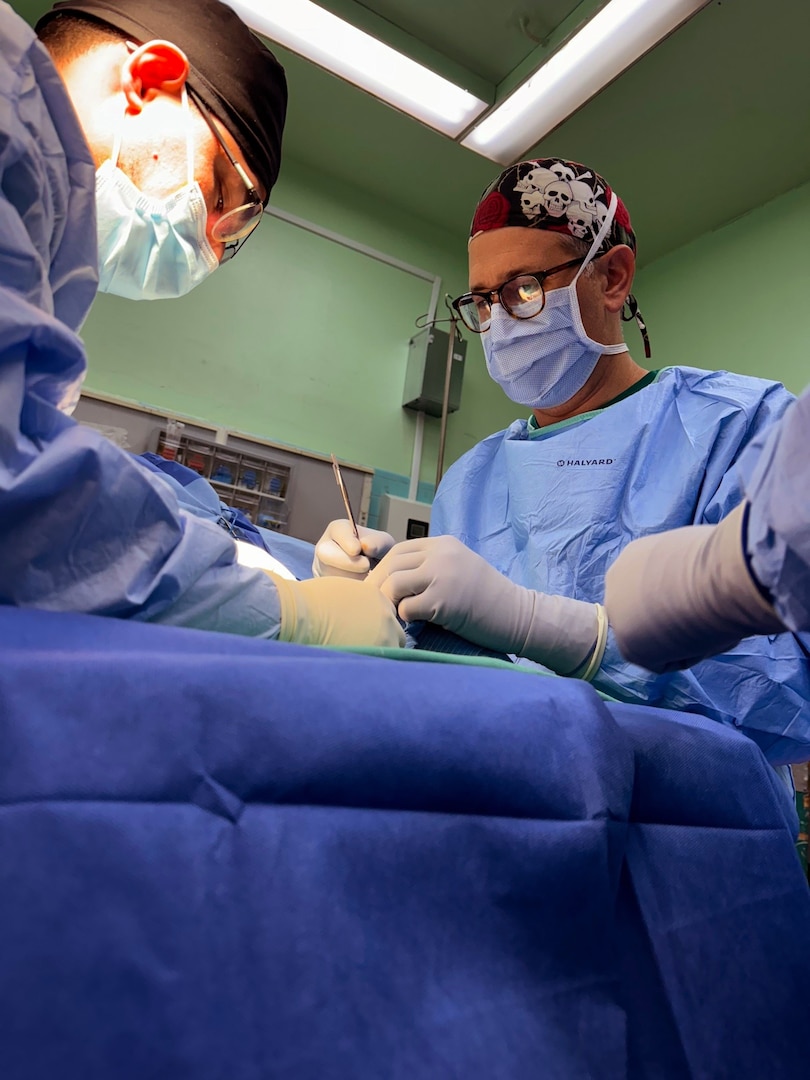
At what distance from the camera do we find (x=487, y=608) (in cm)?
Answer: 94

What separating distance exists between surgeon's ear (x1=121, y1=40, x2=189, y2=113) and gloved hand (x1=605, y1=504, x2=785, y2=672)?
39.1 inches

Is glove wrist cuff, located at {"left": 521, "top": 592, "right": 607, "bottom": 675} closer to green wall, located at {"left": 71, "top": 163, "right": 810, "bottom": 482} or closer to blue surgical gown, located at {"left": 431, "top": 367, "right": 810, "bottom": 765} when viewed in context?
blue surgical gown, located at {"left": 431, "top": 367, "right": 810, "bottom": 765}

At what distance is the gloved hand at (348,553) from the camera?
4.08ft

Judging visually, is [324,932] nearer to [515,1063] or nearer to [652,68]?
[515,1063]

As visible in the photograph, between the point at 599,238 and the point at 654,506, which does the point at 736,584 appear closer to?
the point at 654,506

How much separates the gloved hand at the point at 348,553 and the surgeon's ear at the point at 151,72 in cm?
Answer: 73

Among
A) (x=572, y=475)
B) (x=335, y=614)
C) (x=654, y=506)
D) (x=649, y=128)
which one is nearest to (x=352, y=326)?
(x=649, y=128)

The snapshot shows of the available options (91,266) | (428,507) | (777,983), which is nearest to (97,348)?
(428,507)

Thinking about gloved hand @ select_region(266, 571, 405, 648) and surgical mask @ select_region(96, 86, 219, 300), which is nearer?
gloved hand @ select_region(266, 571, 405, 648)

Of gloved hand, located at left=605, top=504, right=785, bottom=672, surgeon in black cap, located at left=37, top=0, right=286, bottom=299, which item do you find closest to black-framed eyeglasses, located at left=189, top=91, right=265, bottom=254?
surgeon in black cap, located at left=37, top=0, right=286, bottom=299

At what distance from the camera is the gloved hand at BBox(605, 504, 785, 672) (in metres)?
0.47

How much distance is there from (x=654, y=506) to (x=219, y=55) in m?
0.99

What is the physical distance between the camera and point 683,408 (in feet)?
3.90

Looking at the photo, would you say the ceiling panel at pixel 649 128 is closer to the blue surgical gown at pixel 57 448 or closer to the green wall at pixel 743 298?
the green wall at pixel 743 298
